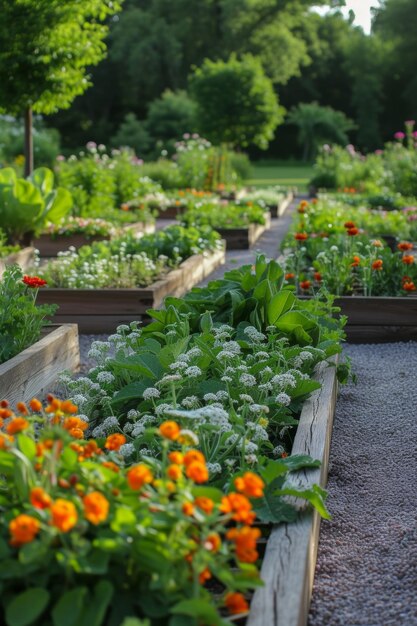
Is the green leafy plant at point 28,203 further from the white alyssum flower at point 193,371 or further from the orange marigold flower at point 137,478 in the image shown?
the orange marigold flower at point 137,478

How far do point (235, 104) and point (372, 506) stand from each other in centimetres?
1895

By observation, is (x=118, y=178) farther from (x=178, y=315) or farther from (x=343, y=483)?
(x=343, y=483)

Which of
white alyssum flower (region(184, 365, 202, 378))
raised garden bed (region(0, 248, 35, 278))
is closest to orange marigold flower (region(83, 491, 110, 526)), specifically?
white alyssum flower (region(184, 365, 202, 378))

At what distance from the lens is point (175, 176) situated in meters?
18.0

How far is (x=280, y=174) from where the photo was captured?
107ft

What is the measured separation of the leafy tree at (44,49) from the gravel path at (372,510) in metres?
6.04

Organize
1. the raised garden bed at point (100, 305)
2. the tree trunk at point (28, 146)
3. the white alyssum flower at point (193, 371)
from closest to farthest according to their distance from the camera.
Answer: the white alyssum flower at point (193, 371)
the raised garden bed at point (100, 305)
the tree trunk at point (28, 146)

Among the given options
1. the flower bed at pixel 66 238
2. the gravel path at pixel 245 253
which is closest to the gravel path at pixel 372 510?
the gravel path at pixel 245 253

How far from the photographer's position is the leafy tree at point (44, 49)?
9.48m

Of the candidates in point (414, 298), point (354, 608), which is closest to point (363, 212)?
point (414, 298)

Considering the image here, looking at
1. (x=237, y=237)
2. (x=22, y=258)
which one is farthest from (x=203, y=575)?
(x=237, y=237)

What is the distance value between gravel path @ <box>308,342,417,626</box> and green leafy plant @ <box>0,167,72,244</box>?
4.49 m

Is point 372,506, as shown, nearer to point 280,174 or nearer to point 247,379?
point 247,379

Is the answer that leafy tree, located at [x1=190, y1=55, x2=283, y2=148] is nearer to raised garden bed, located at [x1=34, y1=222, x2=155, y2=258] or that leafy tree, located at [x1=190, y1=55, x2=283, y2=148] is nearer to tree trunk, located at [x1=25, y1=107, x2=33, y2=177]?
tree trunk, located at [x1=25, y1=107, x2=33, y2=177]
